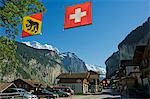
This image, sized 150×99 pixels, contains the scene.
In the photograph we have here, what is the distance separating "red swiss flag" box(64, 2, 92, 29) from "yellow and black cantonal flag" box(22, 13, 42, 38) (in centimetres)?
229

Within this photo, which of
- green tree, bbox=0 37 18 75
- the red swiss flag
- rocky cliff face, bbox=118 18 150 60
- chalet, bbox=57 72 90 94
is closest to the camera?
the red swiss flag

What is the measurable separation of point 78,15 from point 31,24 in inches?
135

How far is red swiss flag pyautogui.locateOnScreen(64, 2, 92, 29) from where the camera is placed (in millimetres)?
17183

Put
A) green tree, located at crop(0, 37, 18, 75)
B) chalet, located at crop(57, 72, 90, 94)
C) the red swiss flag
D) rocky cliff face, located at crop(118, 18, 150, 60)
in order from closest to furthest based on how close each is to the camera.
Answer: the red swiss flag < green tree, located at crop(0, 37, 18, 75) < chalet, located at crop(57, 72, 90, 94) < rocky cliff face, located at crop(118, 18, 150, 60)

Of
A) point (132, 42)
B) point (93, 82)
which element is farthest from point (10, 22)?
point (132, 42)

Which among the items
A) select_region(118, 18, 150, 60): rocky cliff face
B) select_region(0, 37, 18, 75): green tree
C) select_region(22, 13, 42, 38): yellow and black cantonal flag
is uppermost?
select_region(118, 18, 150, 60): rocky cliff face

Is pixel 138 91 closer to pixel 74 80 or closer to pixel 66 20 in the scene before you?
pixel 66 20

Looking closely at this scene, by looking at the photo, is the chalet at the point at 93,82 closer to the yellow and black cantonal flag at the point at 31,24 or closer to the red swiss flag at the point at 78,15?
the yellow and black cantonal flag at the point at 31,24

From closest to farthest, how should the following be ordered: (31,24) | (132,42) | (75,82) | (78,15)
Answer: (78,15) < (31,24) < (75,82) < (132,42)

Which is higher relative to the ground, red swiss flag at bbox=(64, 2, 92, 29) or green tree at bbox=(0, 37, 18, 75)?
red swiss flag at bbox=(64, 2, 92, 29)

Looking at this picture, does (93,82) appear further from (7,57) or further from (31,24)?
(7,57)

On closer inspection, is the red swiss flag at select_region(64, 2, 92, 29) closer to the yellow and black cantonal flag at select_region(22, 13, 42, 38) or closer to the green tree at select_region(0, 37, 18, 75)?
the yellow and black cantonal flag at select_region(22, 13, 42, 38)

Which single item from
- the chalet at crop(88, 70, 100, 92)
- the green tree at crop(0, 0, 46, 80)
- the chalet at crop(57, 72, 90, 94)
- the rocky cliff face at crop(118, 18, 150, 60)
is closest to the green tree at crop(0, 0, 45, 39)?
the green tree at crop(0, 0, 46, 80)

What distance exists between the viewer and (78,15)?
17109 mm
